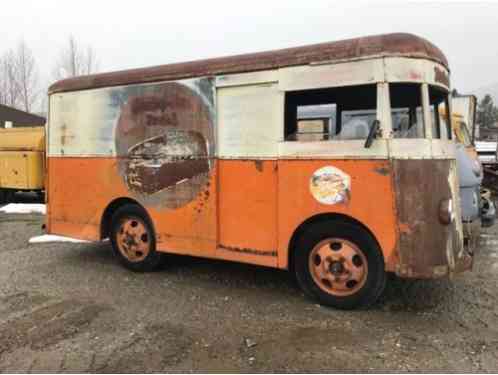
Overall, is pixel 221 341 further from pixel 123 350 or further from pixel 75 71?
pixel 75 71

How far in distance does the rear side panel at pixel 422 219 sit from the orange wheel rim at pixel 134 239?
328 cm

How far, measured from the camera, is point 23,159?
41.7 feet

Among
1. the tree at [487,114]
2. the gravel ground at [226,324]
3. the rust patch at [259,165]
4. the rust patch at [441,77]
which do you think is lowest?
the gravel ground at [226,324]

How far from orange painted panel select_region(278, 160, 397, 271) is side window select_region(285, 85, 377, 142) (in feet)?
0.98

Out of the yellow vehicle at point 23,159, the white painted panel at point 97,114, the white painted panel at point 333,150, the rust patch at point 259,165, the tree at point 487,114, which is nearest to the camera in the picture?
the white painted panel at point 333,150

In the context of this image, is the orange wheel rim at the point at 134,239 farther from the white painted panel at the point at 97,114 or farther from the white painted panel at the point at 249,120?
the white painted panel at the point at 249,120

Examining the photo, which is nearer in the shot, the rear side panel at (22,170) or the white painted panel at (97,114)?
the white painted panel at (97,114)

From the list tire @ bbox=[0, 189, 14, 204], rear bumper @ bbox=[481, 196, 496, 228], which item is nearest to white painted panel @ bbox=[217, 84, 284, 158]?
rear bumper @ bbox=[481, 196, 496, 228]

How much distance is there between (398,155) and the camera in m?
4.13

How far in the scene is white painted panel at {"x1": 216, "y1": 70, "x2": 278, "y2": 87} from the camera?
15.4 feet

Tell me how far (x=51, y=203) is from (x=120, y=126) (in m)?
1.79

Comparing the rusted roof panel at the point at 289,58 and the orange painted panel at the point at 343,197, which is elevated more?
the rusted roof panel at the point at 289,58

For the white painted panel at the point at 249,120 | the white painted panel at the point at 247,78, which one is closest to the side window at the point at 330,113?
the white painted panel at the point at 249,120

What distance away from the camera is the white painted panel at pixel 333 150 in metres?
4.20
